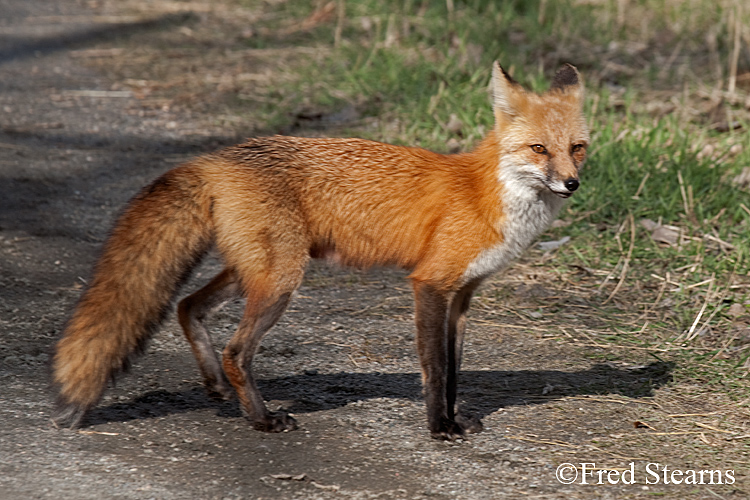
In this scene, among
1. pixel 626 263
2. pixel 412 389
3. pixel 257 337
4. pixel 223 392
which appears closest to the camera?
pixel 257 337

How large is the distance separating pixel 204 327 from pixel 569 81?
220 cm

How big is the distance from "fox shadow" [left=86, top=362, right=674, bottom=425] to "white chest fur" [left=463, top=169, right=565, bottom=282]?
0.73 metres

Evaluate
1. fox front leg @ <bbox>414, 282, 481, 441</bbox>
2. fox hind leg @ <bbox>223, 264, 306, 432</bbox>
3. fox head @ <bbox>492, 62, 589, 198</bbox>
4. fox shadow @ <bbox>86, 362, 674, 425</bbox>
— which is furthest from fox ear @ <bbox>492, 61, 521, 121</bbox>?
fox shadow @ <bbox>86, 362, 674, 425</bbox>

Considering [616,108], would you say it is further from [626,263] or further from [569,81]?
[569,81]

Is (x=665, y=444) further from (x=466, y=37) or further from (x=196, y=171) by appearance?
(x=466, y=37)

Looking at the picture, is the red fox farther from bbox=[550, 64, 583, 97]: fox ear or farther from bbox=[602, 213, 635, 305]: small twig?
bbox=[602, 213, 635, 305]: small twig

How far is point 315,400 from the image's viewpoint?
414 centimetres

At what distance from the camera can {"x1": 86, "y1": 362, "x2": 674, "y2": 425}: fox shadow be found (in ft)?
13.1

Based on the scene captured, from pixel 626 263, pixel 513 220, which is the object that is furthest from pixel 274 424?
pixel 626 263

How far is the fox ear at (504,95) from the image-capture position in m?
3.98

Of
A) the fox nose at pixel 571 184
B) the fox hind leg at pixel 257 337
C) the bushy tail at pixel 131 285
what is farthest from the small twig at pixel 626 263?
the bushy tail at pixel 131 285

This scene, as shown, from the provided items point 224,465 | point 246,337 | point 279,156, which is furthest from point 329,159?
point 224,465

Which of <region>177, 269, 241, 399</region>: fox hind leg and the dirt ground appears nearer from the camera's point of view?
the dirt ground

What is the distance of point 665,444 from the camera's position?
12.5ft
